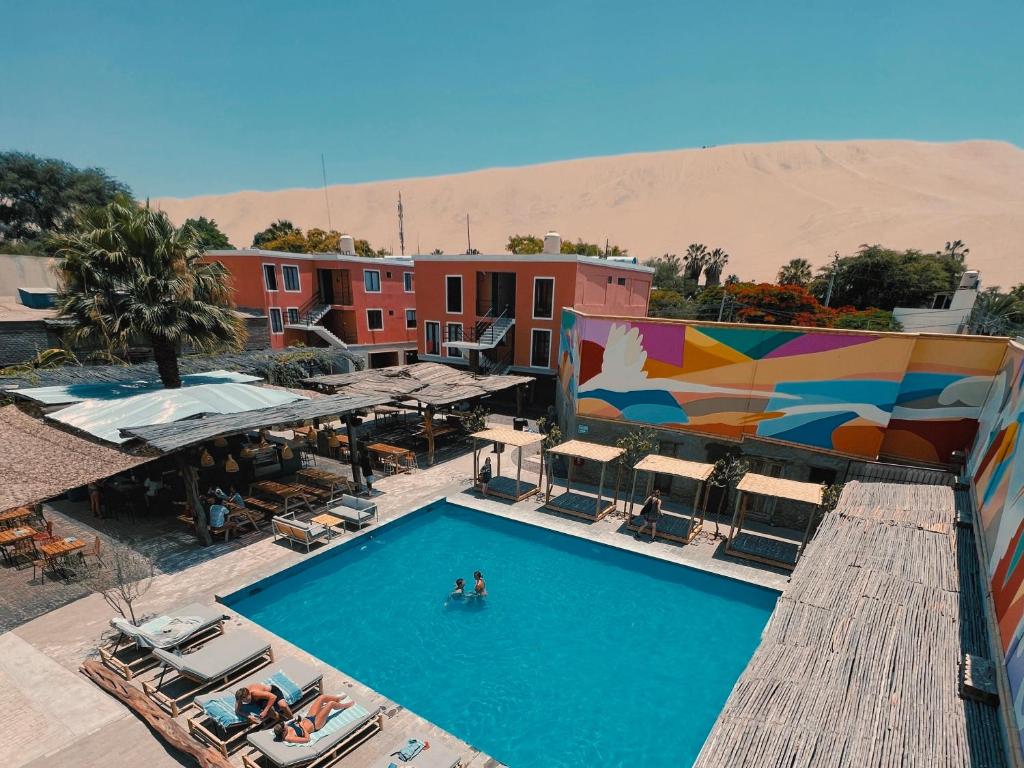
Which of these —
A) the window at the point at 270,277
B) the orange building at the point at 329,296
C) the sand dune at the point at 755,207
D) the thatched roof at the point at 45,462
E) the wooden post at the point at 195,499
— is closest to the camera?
the thatched roof at the point at 45,462

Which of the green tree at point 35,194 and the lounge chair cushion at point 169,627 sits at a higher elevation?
the green tree at point 35,194

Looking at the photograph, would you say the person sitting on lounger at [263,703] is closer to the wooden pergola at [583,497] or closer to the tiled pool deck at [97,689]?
the tiled pool deck at [97,689]

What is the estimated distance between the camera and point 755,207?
14975 centimetres

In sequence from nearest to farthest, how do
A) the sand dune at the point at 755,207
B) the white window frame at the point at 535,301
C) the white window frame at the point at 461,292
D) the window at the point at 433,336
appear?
1. the white window frame at the point at 535,301
2. the white window frame at the point at 461,292
3. the window at the point at 433,336
4. the sand dune at the point at 755,207

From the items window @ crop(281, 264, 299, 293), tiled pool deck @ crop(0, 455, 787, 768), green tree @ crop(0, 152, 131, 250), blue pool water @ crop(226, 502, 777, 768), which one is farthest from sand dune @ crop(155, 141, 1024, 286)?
tiled pool deck @ crop(0, 455, 787, 768)

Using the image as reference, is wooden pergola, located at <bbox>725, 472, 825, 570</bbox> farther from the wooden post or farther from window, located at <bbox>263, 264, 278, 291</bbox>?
window, located at <bbox>263, 264, 278, 291</bbox>

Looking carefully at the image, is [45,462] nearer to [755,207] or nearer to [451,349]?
[451,349]

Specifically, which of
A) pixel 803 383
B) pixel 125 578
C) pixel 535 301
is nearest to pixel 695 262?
pixel 535 301

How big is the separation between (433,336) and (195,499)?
21229 mm

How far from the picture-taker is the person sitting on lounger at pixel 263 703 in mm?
8141

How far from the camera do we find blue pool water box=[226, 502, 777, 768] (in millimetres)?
9281

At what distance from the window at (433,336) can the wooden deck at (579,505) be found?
59.6 ft

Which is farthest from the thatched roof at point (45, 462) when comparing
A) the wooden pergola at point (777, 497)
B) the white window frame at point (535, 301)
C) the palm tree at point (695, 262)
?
the palm tree at point (695, 262)

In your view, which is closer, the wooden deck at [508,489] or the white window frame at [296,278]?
the wooden deck at [508,489]
